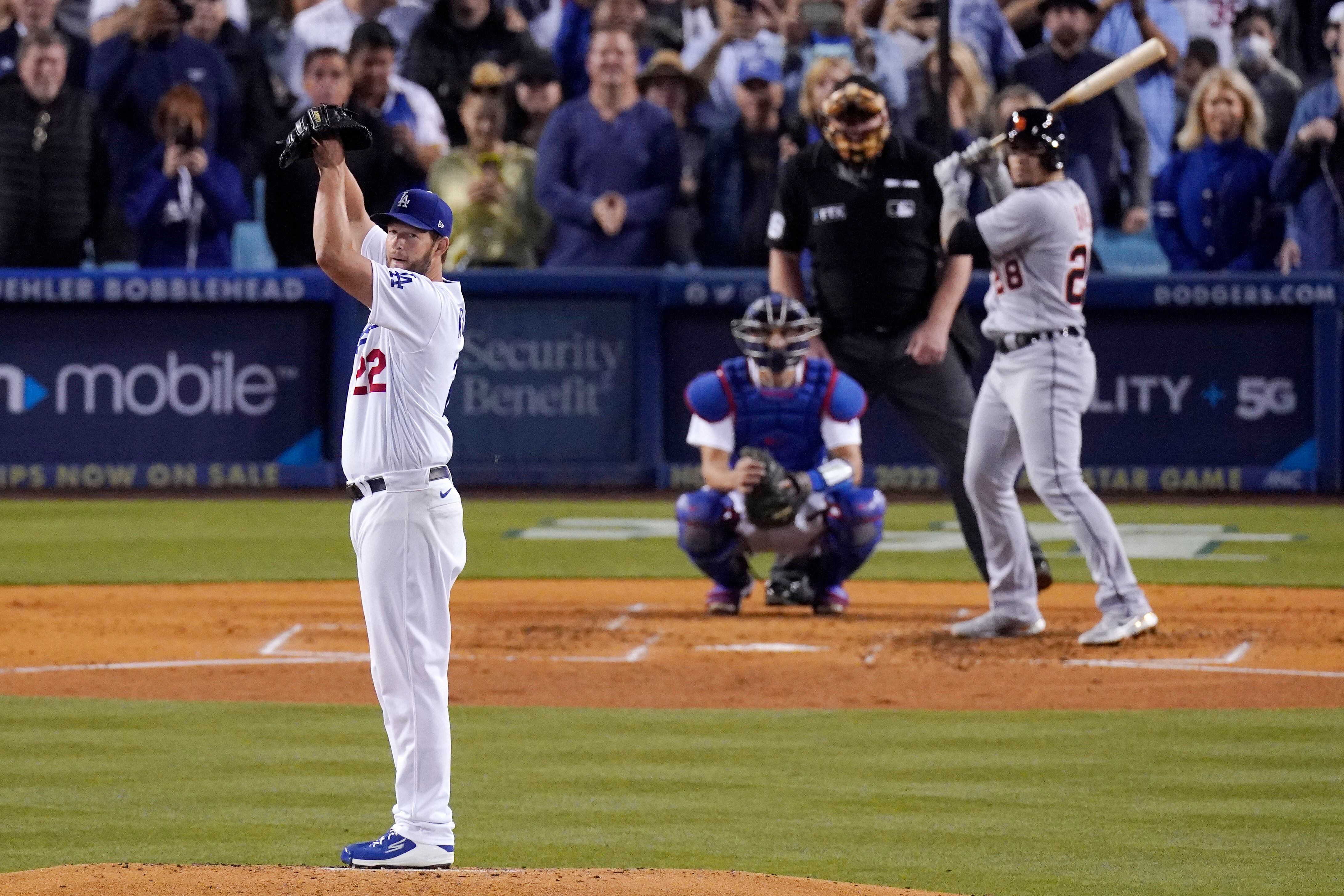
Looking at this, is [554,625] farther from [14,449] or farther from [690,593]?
[14,449]

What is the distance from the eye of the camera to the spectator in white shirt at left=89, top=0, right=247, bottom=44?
51.3ft

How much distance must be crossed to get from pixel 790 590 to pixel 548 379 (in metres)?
5.53

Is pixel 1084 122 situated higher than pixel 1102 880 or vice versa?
pixel 1084 122

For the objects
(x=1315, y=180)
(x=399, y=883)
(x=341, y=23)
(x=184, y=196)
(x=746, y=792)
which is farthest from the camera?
(x=341, y=23)

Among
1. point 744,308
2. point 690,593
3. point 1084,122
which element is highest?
point 1084,122

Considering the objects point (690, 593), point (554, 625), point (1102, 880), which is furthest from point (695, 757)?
point (690, 593)

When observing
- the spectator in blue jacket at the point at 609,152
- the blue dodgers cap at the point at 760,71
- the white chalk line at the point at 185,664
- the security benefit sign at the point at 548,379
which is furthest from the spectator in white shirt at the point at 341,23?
the white chalk line at the point at 185,664

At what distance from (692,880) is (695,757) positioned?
2188mm

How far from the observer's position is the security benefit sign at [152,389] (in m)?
15.4

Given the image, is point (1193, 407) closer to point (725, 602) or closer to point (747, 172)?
point (747, 172)

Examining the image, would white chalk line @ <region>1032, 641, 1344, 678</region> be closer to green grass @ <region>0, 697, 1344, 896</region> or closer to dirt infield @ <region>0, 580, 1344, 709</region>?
dirt infield @ <region>0, 580, 1344, 709</region>

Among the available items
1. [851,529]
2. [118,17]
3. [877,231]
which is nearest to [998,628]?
[851,529]

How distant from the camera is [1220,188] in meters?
14.8

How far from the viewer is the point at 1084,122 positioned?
14883mm
